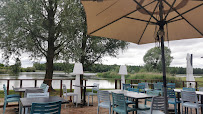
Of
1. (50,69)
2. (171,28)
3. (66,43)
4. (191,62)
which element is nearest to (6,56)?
(50,69)

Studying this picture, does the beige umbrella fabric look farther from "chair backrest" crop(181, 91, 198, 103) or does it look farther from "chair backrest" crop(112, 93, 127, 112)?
"chair backrest" crop(181, 91, 198, 103)

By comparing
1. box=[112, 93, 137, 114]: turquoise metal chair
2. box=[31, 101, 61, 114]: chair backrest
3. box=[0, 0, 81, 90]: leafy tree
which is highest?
box=[0, 0, 81, 90]: leafy tree

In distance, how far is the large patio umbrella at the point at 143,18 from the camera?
243 cm

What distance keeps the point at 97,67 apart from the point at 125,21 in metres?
9.10

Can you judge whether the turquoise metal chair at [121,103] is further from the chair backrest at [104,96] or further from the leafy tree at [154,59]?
the leafy tree at [154,59]

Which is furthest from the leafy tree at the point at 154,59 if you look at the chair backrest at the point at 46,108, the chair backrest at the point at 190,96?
the chair backrest at the point at 46,108

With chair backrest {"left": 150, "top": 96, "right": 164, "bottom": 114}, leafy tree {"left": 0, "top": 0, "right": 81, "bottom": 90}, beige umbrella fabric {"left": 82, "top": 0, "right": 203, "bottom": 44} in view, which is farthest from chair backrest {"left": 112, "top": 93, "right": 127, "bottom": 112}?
leafy tree {"left": 0, "top": 0, "right": 81, "bottom": 90}

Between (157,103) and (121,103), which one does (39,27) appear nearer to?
(121,103)

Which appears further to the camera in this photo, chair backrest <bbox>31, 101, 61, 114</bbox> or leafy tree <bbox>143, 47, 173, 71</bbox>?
leafy tree <bbox>143, 47, 173, 71</bbox>

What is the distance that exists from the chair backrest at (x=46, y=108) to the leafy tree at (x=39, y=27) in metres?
6.49

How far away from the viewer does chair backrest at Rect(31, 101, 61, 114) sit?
2404mm

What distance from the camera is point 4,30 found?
887cm

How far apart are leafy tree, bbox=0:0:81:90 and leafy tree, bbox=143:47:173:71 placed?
22.0m

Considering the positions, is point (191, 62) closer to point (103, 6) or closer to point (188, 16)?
point (188, 16)
